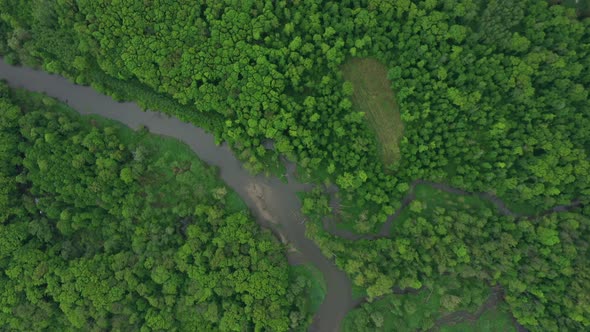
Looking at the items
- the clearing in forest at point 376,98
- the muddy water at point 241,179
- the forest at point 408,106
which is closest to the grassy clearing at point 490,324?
the forest at point 408,106

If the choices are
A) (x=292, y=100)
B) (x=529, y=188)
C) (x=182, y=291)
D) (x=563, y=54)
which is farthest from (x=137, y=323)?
(x=563, y=54)

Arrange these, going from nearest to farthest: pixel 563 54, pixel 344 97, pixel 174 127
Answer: pixel 563 54
pixel 344 97
pixel 174 127

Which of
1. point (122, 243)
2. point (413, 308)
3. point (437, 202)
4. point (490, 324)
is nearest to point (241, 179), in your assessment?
point (122, 243)

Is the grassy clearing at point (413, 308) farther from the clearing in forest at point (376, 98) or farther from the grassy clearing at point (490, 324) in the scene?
the clearing in forest at point (376, 98)

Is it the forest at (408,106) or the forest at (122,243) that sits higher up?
the forest at (408,106)

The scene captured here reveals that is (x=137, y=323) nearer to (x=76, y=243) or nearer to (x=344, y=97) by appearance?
(x=76, y=243)

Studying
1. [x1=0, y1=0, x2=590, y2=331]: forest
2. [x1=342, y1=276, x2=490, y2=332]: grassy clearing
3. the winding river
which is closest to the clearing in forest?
[x1=0, y1=0, x2=590, y2=331]: forest
